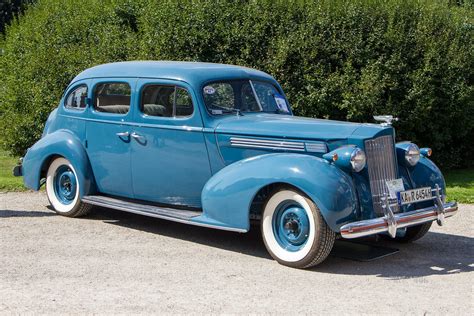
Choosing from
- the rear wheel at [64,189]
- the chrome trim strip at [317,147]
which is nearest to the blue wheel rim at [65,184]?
the rear wheel at [64,189]

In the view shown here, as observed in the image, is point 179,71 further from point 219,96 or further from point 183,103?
point 219,96

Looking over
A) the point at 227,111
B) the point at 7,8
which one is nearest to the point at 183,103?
the point at 227,111

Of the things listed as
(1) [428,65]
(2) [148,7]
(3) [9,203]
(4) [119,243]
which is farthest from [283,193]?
(2) [148,7]

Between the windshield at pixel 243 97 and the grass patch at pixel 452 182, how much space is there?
3.36m

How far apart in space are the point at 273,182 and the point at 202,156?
111cm

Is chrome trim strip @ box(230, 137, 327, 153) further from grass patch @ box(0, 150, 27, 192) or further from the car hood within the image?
grass patch @ box(0, 150, 27, 192)

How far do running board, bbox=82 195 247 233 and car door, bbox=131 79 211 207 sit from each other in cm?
13

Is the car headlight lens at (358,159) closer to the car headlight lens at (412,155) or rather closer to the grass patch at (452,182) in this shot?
the car headlight lens at (412,155)

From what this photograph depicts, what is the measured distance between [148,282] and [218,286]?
0.59 metres

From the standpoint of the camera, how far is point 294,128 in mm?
6445

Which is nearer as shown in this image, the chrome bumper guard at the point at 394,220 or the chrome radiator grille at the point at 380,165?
the chrome bumper guard at the point at 394,220

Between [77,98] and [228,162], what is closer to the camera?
[228,162]

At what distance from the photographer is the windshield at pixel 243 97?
721 cm

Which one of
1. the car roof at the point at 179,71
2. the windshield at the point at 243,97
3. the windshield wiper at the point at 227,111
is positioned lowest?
the windshield wiper at the point at 227,111
